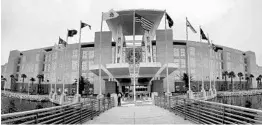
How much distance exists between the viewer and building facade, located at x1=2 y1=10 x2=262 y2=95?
36.6 m

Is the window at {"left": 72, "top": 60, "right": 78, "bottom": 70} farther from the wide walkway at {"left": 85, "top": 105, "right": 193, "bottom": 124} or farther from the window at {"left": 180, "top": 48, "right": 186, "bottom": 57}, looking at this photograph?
the wide walkway at {"left": 85, "top": 105, "right": 193, "bottom": 124}

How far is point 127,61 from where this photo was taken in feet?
133

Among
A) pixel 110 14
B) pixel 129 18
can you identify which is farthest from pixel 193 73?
pixel 110 14

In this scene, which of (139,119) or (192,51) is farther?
(192,51)

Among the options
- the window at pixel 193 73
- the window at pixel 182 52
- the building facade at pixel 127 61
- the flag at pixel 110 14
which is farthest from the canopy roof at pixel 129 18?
the window at pixel 193 73

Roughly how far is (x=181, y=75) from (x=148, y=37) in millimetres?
26044

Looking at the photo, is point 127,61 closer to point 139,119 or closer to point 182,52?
point 182,52

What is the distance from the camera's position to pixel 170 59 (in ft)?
166

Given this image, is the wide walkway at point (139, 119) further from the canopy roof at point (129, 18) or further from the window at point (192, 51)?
the window at point (192, 51)

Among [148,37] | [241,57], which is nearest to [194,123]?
[148,37]

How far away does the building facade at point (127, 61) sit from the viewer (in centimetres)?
3664

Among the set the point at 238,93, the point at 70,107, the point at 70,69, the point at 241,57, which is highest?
the point at 241,57

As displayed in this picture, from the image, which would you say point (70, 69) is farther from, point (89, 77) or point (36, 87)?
point (36, 87)

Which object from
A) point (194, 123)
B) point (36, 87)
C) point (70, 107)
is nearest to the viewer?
point (70, 107)
